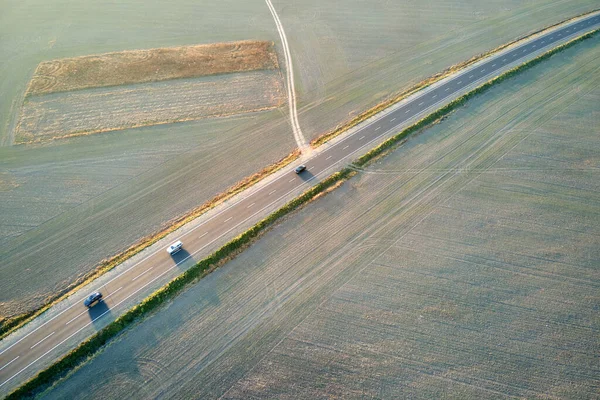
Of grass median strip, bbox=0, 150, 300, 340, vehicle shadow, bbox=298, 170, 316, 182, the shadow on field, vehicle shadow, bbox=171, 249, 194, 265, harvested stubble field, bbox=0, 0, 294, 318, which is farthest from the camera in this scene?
vehicle shadow, bbox=298, 170, 316, 182

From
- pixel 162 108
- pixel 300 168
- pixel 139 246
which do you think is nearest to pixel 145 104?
pixel 162 108

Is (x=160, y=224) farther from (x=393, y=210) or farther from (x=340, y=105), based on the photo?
(x=340, y=105)

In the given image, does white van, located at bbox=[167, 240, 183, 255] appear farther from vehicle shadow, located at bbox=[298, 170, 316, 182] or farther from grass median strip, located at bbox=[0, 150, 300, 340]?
vehicle shadow, located at bbox=[298, 170, 316, 182]

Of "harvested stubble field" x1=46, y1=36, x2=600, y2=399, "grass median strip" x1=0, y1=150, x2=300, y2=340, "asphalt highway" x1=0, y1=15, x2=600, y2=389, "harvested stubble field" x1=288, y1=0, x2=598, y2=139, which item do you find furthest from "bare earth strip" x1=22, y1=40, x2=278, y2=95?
"harvested stubble field" x1=46, y1=36, x2=600, y2=399

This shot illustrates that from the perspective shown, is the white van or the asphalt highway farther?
the white van

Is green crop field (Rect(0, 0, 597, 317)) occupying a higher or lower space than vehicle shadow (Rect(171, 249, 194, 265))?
higher

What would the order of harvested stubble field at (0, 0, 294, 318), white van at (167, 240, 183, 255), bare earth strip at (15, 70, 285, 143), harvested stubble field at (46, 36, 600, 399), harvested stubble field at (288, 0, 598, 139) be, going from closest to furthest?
harvested stubble field at (46, 36, 600, 399)
white van at (167, 240, 183, 255)
harvested stubble field at (0, 0, 294, 318)
bare earth strip at (15, 70, 285, 143)
harvested stubble field at (288, 0, 598, 139)

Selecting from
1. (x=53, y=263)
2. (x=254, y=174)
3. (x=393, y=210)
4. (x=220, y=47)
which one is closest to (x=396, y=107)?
(x=393, y=210)
